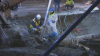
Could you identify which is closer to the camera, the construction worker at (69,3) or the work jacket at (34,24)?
the work jacket at (34,24)

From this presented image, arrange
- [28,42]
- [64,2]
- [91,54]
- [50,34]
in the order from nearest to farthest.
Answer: [91,54], [28,42], [50,34], [64,2]

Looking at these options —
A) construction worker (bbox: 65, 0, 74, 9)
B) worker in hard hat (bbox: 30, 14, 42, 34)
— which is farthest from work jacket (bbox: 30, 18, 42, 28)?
construction worker (bbox: 65, 0, 74, 9)

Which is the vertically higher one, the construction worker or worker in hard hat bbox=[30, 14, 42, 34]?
the construction worker

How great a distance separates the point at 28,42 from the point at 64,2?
697 centimetres

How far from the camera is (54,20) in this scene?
20.2 ft

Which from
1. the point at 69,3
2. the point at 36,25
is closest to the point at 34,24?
the point at 36,25

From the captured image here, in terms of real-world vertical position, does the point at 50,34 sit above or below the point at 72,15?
below

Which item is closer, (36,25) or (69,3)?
(36,25)

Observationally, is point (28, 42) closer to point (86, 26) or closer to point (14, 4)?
point (14, 4)

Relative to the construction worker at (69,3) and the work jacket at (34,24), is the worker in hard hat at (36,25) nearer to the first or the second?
the work jacket at (34,24)

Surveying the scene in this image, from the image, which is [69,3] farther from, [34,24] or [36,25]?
[34,24]

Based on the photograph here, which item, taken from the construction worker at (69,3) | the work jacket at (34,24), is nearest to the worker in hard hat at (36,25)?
the work jacket at (34,24)

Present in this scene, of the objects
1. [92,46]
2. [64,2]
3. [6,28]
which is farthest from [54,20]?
[92,46]

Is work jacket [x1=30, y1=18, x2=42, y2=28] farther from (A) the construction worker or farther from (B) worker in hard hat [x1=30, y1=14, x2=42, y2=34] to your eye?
(A) the construction worker
